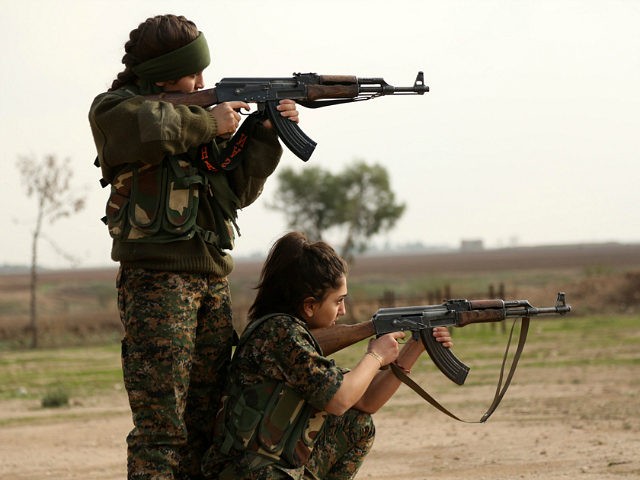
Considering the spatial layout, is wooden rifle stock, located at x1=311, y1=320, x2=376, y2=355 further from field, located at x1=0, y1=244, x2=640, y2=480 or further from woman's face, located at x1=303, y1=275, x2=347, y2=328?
field, located at x1=0, y1=244, x2=640, y2=480

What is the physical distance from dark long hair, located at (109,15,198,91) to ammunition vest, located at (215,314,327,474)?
1.27 metres

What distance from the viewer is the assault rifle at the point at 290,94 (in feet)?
14.5

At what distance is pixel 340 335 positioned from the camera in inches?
186

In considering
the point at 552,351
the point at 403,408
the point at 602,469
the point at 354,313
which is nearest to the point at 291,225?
the point at 354,313

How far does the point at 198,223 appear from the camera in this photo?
4.42 m

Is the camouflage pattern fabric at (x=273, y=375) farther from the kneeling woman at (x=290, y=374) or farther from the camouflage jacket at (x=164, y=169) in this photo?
the camouflage jacket at (x=164, y=169)

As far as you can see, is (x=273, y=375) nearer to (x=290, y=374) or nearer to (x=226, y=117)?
(x=290, y=374)

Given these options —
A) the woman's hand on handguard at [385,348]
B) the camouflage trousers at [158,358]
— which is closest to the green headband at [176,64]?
the camouflage trousers at [158,358]

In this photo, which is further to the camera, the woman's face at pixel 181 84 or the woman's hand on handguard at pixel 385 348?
the woman's hand on handguard at pixel 385 348

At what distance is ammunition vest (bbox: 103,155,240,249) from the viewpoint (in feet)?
13.9

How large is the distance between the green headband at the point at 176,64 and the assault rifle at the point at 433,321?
4.46 ft

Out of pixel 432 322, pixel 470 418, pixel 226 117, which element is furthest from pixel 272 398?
pixel 470 418

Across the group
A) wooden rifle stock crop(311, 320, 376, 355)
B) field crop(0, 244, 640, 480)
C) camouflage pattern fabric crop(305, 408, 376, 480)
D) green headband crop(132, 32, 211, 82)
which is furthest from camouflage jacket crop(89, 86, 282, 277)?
field crop(0, 244, 640, 480)

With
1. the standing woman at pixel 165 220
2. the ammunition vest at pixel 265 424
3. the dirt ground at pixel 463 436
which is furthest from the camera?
the dirt ground at pixel 463 436
